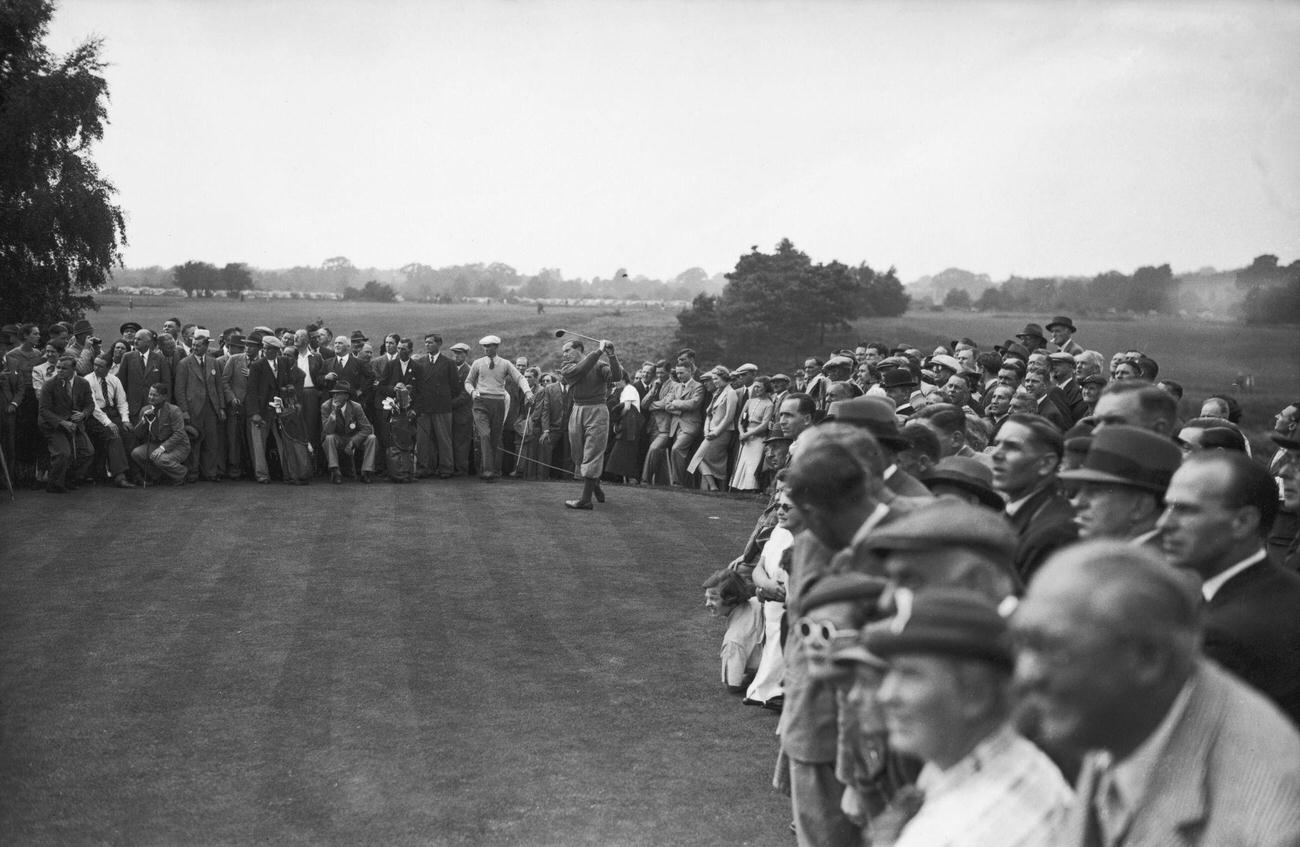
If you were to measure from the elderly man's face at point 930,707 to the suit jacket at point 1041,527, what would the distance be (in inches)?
97.0

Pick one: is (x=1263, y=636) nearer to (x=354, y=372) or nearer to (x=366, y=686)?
(x=366, y=686)

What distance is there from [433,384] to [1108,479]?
15579mm

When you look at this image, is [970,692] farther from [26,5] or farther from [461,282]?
[461,282]

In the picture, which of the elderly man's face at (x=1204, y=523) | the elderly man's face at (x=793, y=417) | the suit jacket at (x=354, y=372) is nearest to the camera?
the elderly man's face at (x=1204, y=523)

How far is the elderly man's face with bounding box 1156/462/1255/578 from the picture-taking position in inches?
161

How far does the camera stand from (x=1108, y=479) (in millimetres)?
4793

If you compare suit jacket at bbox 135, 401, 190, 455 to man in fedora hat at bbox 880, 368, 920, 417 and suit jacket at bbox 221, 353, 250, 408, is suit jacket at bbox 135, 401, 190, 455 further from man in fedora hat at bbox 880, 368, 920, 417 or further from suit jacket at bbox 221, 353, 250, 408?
man in fedora hat at bbox 880, 368, 920, 417

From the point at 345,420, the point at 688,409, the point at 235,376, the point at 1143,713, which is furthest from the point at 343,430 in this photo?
the point at 1143,713

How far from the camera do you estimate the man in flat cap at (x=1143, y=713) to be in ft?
7.91

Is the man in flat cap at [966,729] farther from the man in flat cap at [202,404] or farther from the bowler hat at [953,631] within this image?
the man in flat cap at [202,404]

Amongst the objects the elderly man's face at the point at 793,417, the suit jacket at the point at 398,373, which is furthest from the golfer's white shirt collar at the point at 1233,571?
the suit jacket at the point at 398,373

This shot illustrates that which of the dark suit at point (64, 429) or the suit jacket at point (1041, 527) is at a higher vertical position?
the suit jacket at point (1041, 527)

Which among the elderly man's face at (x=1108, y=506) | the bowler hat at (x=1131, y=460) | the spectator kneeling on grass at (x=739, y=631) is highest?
the bowler hat at (x=1131, y=460)

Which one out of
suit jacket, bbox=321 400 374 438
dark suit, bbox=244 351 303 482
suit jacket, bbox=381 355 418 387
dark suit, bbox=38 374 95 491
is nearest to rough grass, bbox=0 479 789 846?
dark suit, bbox=38 374 95 491
